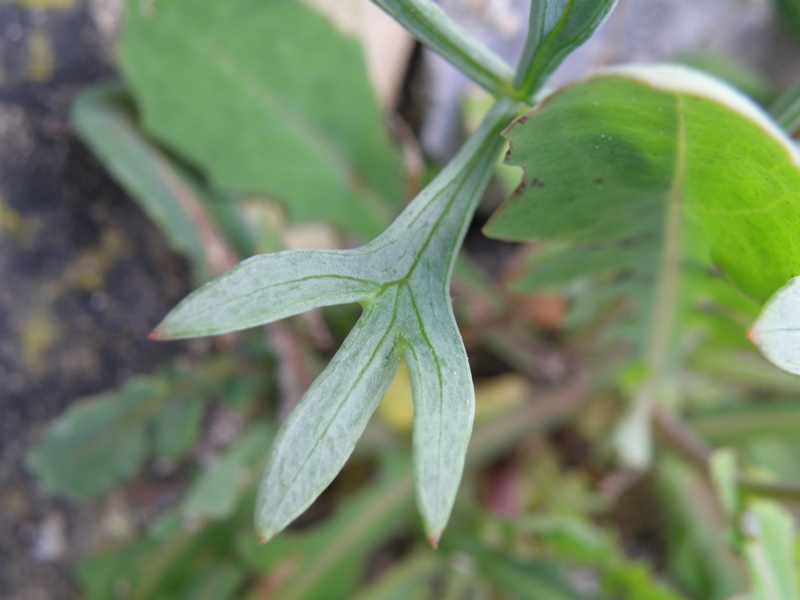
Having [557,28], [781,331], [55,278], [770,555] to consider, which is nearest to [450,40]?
[557,28]

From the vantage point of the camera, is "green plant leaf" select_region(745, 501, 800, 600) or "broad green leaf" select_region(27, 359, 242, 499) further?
"broad green leaf" select_region(27, 359, 242, 499)

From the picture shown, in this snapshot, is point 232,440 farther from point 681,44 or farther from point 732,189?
point 681,44

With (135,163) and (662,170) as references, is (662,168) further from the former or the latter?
(135,163)

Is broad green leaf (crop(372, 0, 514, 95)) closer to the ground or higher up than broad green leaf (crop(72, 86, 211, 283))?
higher up

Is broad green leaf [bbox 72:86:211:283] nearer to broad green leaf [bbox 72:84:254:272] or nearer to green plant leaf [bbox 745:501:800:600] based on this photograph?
broad green leaf [bbox 72:84:254:272]

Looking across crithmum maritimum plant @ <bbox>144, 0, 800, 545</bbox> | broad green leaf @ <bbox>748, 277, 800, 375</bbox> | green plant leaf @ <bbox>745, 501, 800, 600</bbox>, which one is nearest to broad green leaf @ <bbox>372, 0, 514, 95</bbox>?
crithmum maritimum plant @ <bbox>144, 0, 800, 545</bbox>

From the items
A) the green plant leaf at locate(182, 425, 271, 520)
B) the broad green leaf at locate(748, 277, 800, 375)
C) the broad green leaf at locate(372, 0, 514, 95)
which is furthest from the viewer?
the green plant leaf at locate(182, 425, 271, 520)

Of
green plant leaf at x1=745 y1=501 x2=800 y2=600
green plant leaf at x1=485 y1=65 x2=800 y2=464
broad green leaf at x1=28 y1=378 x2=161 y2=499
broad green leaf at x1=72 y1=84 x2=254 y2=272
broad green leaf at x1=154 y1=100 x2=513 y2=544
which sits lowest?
broad green leaf at x1=28 y1=378 x2=161 y2=499
